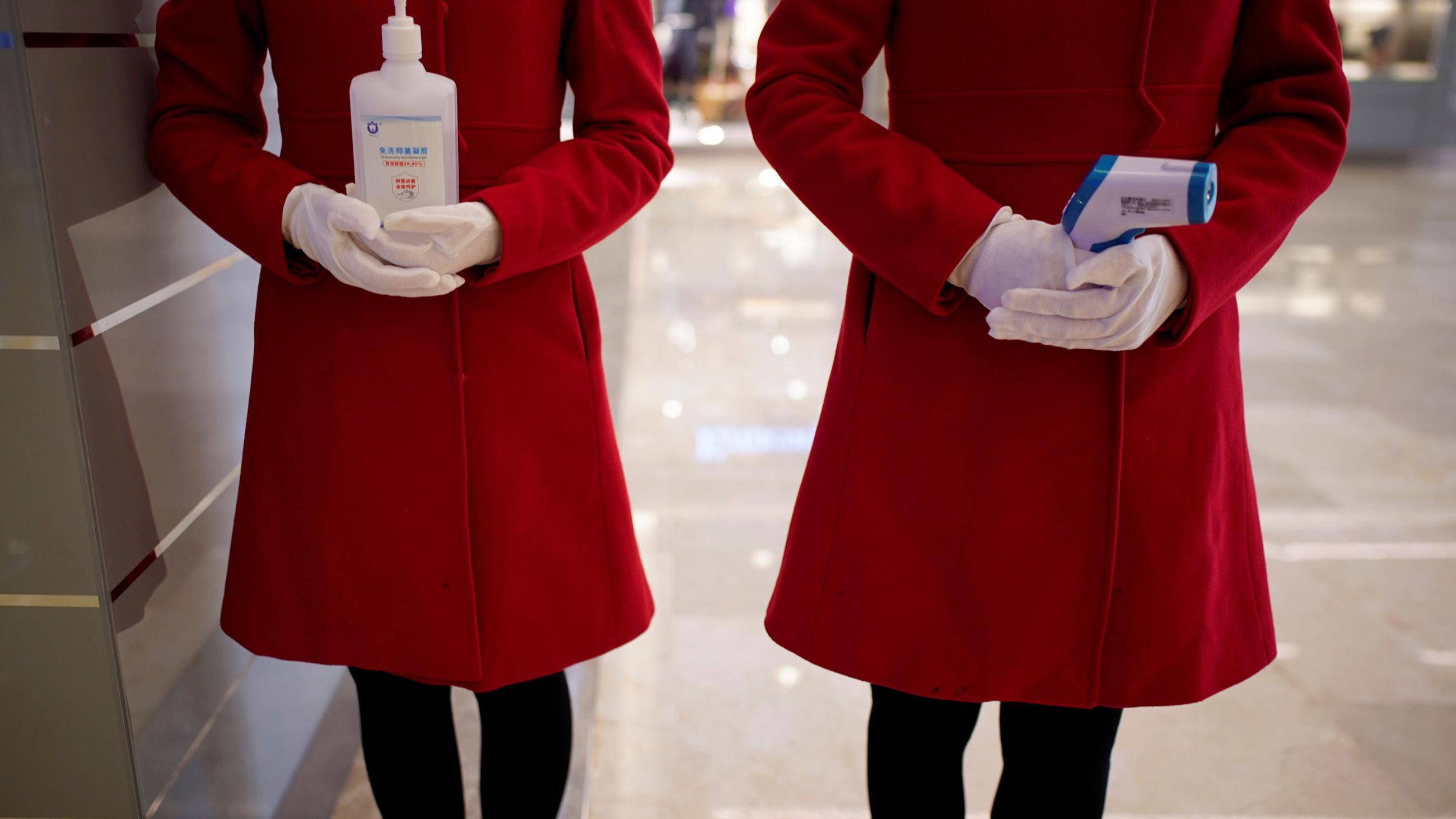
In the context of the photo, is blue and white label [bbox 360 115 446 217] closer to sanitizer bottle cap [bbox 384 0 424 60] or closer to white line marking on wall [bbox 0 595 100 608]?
sanitizer bottle cap [bbox 384 0 424 60]

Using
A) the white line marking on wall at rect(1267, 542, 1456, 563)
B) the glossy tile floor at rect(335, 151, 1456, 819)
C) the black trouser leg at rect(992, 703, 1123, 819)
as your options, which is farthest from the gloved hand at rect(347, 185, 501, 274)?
the white line marking on wall at rect(1267, 542, 1456, 563)

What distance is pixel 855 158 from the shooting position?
3.09ft

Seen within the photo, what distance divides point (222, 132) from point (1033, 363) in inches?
31.3

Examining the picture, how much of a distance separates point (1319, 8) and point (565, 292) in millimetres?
706

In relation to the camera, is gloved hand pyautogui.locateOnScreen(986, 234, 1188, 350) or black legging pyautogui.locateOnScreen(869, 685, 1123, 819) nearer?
gloved hand pyautogui.locateOnScreen(986, 234, 1188, 350)

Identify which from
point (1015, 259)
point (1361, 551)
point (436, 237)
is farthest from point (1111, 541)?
point (1361, 551)

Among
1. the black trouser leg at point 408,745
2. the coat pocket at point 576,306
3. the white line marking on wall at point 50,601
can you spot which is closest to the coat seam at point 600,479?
the coat pocket at point 576,306

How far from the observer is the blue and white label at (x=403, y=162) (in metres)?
0.93

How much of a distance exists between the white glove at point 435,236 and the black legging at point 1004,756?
0.58 m

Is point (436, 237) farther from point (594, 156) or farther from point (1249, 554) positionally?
point (1249, 554)

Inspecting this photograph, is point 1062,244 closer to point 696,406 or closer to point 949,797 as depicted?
point 949,797

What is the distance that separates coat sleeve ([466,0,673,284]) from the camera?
Result: 1016mm

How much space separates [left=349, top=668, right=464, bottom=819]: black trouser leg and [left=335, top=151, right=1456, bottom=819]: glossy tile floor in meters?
0.44

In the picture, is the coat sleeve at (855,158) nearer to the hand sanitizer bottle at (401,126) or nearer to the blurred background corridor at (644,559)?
the hand sanitizer bottle at (401,126)
